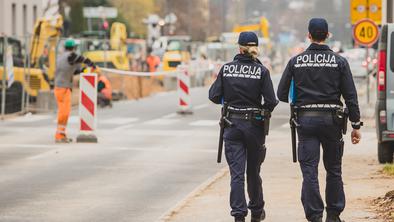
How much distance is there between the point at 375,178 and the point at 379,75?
2345 mm

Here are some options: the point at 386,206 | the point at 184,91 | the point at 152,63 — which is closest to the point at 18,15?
the point at 152,63

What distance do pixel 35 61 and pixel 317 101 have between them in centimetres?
2705

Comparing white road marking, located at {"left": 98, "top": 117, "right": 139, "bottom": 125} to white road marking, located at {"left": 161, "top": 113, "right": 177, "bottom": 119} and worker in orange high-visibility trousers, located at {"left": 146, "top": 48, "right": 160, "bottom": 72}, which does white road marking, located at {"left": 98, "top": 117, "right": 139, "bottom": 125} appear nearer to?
white road marking, located at {"left": 161, "top": 113, "right": 177, "bottom": 119}

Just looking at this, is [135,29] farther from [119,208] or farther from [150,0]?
[119,208]

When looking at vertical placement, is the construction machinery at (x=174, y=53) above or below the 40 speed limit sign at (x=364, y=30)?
below

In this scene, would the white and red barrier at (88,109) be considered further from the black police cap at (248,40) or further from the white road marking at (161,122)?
the black police cap at (248,40)

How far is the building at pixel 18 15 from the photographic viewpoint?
192 ft

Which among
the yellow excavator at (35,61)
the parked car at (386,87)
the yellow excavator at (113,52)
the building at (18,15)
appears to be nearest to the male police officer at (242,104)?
the parked car at (386,87)

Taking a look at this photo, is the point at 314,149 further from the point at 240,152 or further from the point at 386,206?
the point at 386,206

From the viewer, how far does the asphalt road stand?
531 inches

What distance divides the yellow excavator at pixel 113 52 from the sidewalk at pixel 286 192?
2929 centimetres

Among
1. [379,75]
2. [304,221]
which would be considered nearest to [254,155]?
[304,221]

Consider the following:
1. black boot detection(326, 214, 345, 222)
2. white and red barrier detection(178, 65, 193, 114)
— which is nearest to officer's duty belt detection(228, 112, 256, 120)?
black boot detection(326, 214, 345, 222)

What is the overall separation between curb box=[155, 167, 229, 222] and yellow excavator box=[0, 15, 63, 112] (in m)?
16.7
